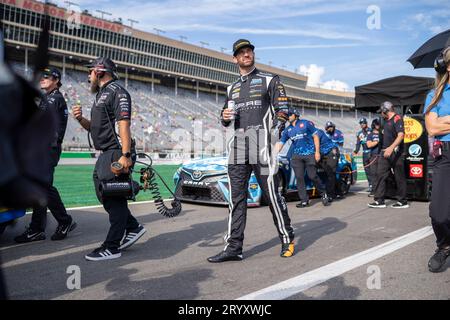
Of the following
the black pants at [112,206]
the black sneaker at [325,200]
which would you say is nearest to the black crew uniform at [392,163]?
the black sneaker at [325,200]

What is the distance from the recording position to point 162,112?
152 feet

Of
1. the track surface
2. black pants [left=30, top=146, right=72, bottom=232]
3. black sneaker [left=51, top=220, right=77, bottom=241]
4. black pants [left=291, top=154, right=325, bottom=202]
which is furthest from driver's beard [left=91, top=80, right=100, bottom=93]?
black pants [left=291, top=154, right=325, bottom=202]

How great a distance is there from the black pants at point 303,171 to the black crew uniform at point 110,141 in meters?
4.33

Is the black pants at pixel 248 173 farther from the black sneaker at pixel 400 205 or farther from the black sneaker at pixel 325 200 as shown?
the black sneaker at pixel 400 205

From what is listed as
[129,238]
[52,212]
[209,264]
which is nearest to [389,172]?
[209,264]

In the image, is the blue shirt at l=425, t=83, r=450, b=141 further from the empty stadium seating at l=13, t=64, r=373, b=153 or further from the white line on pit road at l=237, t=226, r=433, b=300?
the empty stadium seating at l=13, t=64, r=373, b=153

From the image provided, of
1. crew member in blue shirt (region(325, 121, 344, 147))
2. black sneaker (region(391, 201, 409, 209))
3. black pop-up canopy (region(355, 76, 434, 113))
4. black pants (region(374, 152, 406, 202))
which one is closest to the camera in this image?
black sneaker (region(391, 201, 409, 209))

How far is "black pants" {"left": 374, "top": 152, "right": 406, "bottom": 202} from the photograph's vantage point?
25.2 ft

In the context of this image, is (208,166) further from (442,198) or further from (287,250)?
(442,198)

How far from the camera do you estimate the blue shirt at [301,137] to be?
7781 millimetres

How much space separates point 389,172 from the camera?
8070 mm

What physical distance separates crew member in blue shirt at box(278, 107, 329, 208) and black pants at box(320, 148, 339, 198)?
2.03ft

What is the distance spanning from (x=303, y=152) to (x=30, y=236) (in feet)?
16.1
